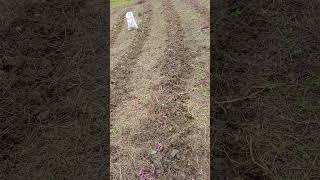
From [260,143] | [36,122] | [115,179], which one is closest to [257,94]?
[260,143]

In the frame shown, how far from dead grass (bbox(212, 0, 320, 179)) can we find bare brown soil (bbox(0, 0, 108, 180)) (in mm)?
1246

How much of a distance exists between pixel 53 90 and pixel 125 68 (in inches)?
33.0

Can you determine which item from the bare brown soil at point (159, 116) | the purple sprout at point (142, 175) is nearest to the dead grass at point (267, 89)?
the bare brown soil at point (159, 116)

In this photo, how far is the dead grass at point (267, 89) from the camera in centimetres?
406

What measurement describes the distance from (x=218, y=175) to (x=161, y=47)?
6.66 feet

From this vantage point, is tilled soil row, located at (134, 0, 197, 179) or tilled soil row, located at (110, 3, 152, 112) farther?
tilled soil row, located at (110, 3, 152, 112)

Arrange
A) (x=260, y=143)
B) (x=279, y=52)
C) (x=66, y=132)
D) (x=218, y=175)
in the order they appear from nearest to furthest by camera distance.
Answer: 1. (x=218, y=175)
2. (x=260, y=143)
3. (x=66, y=132)
4. (x=279, y=52)

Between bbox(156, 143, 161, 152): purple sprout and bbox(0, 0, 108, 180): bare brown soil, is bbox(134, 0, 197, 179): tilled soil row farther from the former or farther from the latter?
bbox(0, 0, 108, 180): bare brown soil

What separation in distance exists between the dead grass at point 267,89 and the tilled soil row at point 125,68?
0.92 metres

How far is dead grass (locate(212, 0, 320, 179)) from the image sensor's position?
4.06 metres

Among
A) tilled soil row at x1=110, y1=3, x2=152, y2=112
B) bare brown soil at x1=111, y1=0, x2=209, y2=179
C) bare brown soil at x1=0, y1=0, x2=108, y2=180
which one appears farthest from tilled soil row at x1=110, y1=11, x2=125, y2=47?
bare brown soil at x1=111, y1=0, x2=209, y2=179

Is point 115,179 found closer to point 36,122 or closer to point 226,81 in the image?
point 36,122

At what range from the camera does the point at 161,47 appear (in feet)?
17.9

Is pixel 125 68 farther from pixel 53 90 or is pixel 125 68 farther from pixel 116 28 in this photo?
pixel 116 28
